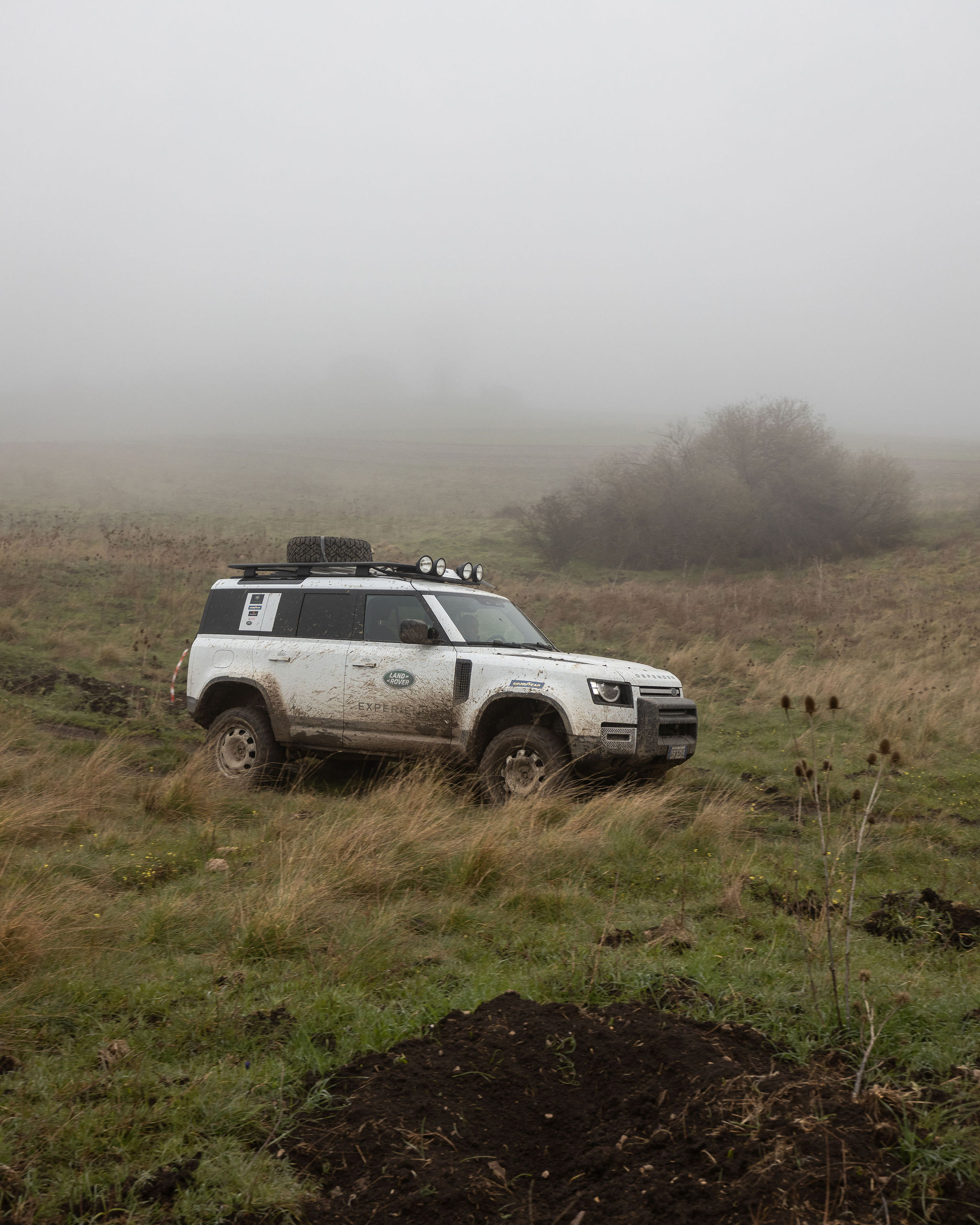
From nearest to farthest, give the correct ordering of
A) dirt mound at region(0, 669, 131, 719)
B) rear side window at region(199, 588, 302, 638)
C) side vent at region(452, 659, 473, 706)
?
1. side vent at region(452, 659, 473, 706)
2. rear side window at region(199, 588, 302, 638)
3. dirt mound at region(0, 669, 131, 719)

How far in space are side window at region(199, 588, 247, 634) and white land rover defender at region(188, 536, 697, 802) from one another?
2cm

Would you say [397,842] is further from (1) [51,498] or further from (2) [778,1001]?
(1) [51,498]

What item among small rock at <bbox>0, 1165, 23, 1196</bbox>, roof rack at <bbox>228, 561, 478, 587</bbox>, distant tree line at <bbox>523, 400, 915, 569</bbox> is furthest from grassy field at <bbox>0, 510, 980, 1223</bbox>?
distant tree line at <bbox>523, 400, 915, 569</bbox>

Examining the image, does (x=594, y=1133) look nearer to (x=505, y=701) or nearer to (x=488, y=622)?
(x=505, y=701)

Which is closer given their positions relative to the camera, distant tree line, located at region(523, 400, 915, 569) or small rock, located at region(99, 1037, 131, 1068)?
Result: small rock, located at region(99, 1037, 131, 1068)

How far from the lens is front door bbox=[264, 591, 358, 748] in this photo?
8.12 metres

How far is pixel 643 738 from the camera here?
7016 millimetres

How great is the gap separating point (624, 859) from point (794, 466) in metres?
26.9

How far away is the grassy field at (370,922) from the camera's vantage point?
8.80 ft

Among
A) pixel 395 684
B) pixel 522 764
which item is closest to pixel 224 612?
pixel 395 684

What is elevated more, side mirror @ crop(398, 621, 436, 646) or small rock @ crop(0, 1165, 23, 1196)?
side mirror @ crop(398, 621, 436, 646)

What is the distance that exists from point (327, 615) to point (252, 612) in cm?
98

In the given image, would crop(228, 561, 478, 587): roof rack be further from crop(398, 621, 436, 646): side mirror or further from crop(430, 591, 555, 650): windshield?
crop(398, 621, 436, 646): side mirror

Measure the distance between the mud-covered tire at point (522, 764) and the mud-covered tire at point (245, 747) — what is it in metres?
2.29
